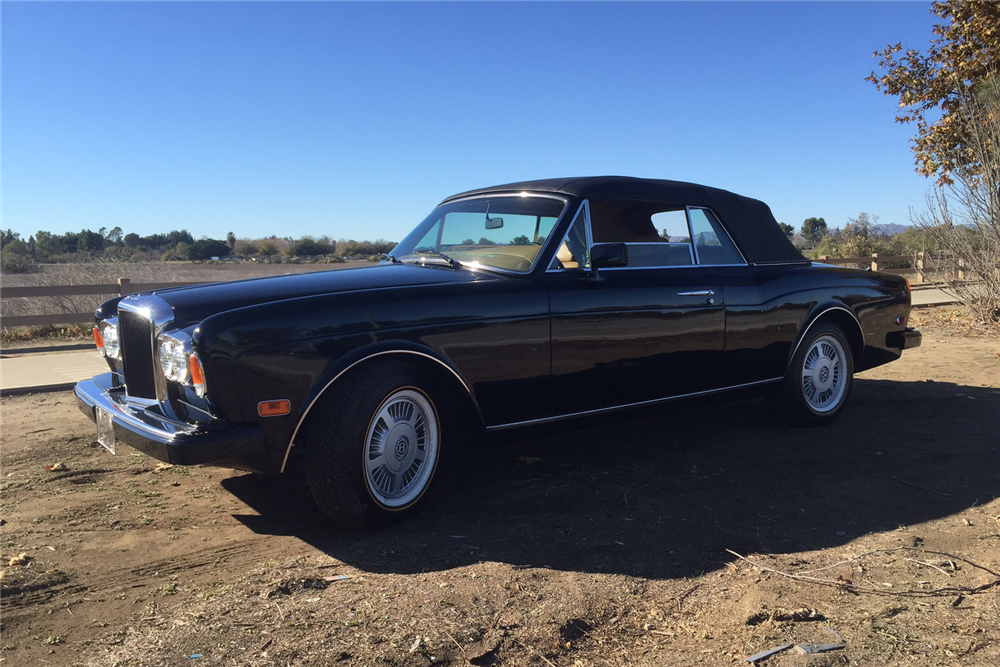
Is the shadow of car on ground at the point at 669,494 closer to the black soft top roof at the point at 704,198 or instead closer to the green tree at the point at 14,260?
the black soft top roof at the point at 704,198

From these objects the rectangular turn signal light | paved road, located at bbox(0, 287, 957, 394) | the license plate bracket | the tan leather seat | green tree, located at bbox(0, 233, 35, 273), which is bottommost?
paved road, located at bbox(0, 287, 957, 394)

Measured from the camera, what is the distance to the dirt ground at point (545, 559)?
246 cm

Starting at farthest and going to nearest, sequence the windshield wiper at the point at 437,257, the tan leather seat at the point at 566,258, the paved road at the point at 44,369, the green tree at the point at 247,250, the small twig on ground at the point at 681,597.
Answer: the green tree at the point at 247,250
the paved road at the point at 44,369
the windshield wiper at the point at 437,257
the tan leather seat at the point at 566,258
the small twig on ground at the point at 681,597

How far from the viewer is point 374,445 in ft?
11.1

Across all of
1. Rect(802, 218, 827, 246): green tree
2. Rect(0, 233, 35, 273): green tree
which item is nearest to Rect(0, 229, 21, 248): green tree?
Rect(0, 233, 35, 273): green tree

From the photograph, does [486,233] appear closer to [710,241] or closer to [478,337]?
[478,337]

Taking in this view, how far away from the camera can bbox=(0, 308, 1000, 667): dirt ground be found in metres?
2.46

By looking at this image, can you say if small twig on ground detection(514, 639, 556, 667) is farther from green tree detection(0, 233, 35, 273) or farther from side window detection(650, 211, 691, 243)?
green tree detection(0, 233, 35, 273)

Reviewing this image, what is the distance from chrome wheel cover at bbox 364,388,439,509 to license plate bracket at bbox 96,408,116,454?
1.26 meters

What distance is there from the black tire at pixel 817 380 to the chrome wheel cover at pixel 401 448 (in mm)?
2851

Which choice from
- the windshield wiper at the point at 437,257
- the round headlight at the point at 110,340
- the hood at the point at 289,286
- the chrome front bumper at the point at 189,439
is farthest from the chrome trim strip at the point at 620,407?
the round headlight at the point at 110,340

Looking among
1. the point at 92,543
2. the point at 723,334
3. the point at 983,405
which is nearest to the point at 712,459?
the point at 723,334

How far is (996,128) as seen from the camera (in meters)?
10.3

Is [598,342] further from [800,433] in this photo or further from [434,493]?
[800,433]
